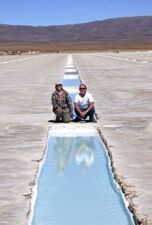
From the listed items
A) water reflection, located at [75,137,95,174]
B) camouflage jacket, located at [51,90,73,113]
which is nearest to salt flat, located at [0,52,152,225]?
water reflection, located at [75,137,95,174]

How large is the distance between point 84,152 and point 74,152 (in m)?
0.19

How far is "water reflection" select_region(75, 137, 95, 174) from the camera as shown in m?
9.99

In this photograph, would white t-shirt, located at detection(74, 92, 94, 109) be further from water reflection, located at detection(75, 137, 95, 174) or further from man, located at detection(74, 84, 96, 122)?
water reflection, located at detection(75, 137, 95, 174)

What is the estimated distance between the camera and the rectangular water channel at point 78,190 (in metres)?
6.89

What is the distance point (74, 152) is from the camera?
11086 millimetres

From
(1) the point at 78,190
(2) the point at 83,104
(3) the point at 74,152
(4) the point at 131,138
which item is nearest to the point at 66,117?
(2) the point at 83,104

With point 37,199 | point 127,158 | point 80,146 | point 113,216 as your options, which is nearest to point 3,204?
point 37,199

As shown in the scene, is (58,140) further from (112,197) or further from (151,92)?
(151,92)

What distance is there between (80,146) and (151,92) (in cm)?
1232

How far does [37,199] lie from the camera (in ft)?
25.3

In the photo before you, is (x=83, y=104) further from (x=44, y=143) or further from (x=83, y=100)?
(x=44, y=143)

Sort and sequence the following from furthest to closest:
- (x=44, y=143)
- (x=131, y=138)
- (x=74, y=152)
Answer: (x=131, y=138), (x=44, y=143), (x=74, y=152)

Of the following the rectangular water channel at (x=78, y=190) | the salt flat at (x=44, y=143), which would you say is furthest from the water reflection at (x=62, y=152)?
the salt flat at (x=44, y=143)

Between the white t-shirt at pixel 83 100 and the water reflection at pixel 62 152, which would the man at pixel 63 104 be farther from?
the water reflection at pixel 62 152
